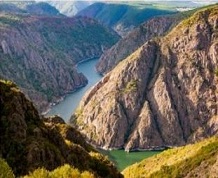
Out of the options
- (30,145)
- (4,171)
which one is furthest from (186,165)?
(4,171)

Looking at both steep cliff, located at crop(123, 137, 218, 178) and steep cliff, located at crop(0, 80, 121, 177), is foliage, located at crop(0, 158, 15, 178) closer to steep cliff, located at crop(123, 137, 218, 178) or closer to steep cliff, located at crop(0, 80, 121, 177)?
steep cliff, located at crop(0, 80, 121, 177)

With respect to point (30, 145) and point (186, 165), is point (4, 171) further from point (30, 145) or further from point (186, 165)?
point (186, 165)

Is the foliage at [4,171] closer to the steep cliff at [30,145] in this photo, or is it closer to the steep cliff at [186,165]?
the steep cliff at [30,145]

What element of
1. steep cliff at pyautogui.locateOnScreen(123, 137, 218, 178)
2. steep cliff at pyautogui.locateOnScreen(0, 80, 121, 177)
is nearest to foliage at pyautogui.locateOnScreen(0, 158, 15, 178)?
steep cliff at pyautogui.locateOnScreen(0, 80, 121, 177)

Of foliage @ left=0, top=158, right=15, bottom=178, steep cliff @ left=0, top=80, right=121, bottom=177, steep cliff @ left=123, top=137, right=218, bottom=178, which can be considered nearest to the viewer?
foliage @ left=0, top=158, right=15, bottom=178

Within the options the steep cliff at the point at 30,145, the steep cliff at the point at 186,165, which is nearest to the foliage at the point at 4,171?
the steep cliff at the point at 30,145
